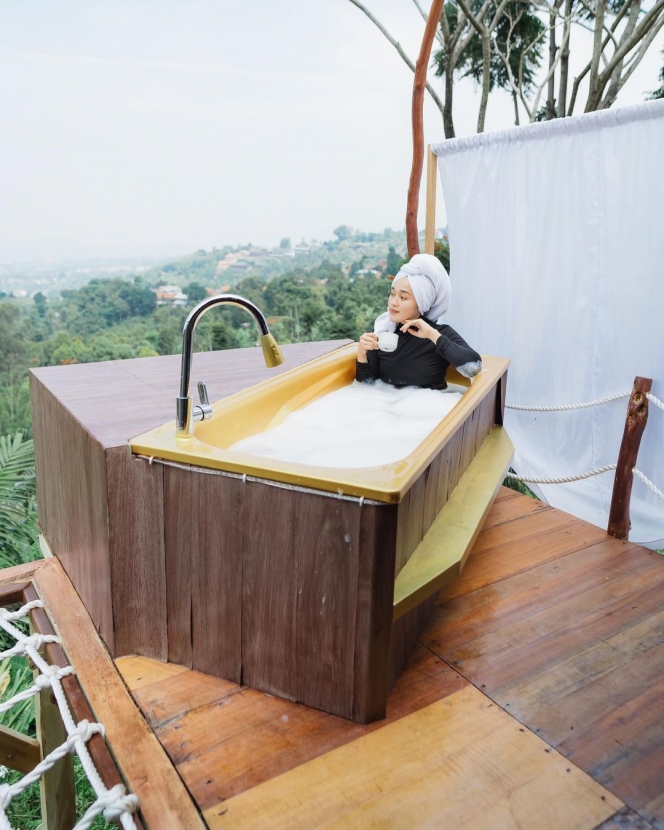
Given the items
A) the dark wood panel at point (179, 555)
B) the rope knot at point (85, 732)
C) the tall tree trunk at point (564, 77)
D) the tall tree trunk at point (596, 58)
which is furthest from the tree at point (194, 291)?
the rope knot at point (85, 732)

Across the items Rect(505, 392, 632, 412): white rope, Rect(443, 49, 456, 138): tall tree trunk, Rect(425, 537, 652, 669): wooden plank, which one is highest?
Rect(443, 49, 456, 138): tall tree trunk

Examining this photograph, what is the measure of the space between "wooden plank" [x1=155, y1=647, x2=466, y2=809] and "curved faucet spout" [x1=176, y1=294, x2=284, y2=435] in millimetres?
617

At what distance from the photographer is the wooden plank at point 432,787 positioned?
42.5 inches

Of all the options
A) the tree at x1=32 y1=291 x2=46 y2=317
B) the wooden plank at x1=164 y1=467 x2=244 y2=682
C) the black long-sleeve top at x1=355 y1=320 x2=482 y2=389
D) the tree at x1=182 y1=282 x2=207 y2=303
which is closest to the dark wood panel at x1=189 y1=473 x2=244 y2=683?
the wooden plank at x1=164 y1=467 x2=244 y2=682

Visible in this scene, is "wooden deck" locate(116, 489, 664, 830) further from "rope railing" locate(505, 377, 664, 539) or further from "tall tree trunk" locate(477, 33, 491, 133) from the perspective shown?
"tall tree trunk" locate(477, 33, 491, 133)

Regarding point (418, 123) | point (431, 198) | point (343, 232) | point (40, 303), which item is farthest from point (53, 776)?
point (343, 232)

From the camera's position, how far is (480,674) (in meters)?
1.47

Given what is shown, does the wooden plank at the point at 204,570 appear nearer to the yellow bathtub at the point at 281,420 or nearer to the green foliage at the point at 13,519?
the yellow bathtub at the point at 281,420

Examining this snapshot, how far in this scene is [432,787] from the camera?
3.75 feet

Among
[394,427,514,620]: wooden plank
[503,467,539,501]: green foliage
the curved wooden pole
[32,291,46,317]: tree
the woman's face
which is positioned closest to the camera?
[394,427,514,620]: wooden plank

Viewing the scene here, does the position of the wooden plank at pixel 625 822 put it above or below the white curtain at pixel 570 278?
below

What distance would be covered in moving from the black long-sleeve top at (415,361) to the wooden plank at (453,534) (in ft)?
1.27

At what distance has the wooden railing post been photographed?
7.54 feet

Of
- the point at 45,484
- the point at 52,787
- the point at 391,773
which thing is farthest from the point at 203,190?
the point at 391,773
